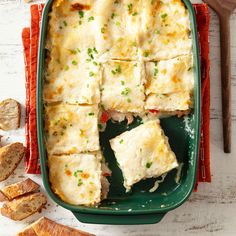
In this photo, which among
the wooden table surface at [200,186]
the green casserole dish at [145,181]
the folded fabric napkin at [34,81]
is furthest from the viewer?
the wooden table surface at [200,186]

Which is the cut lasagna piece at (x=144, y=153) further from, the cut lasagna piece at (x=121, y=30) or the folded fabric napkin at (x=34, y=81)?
the cut lasagna piece at (x=121, y=30)

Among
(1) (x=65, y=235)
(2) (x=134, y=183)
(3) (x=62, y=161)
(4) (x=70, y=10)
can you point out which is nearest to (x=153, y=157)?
(2) (x=134, y=183)

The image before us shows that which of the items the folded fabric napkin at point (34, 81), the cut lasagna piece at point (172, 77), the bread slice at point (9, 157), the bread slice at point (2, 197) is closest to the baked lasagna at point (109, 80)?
the cut lasagna piece at point (172, 77)

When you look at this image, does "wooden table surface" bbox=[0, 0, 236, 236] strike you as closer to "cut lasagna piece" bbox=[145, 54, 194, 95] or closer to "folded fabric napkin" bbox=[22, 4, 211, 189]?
"folded fabric napkin" bbox=[22, 4, 211, 189]

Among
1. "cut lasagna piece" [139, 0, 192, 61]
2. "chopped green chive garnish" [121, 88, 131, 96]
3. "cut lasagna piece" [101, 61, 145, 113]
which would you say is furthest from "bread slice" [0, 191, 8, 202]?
"cut lasagna piece" [139, 0, 192, 61]

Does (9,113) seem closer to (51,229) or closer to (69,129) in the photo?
(69,129)

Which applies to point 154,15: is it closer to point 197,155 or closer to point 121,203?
point 197,155
